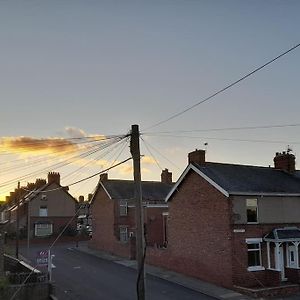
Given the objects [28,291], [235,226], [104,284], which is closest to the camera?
[28,291]

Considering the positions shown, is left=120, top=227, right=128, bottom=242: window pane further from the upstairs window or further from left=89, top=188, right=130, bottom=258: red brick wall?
the upstairs window

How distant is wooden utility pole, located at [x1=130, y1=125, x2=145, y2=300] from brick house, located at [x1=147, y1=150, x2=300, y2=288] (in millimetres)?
13025

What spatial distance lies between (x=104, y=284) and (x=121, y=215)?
19414 mm

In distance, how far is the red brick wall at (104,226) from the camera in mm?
45050

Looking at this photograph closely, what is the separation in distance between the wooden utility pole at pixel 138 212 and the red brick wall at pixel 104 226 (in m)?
27.3

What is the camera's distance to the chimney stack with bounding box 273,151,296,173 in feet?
116

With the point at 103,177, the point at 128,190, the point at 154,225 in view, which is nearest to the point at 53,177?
the point at 103,177

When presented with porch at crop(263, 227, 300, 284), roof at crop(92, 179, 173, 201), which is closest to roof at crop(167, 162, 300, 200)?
porch at crop(263, 227, 300, 284)

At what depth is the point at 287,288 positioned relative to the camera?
2602cm

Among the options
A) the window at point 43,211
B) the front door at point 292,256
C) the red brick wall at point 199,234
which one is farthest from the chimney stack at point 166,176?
the front door at point 292,256

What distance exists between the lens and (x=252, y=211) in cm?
2905

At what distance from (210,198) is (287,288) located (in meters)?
7.36

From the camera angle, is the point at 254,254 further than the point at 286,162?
No

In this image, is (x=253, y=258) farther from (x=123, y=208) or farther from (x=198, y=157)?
(x=123, y=208)
